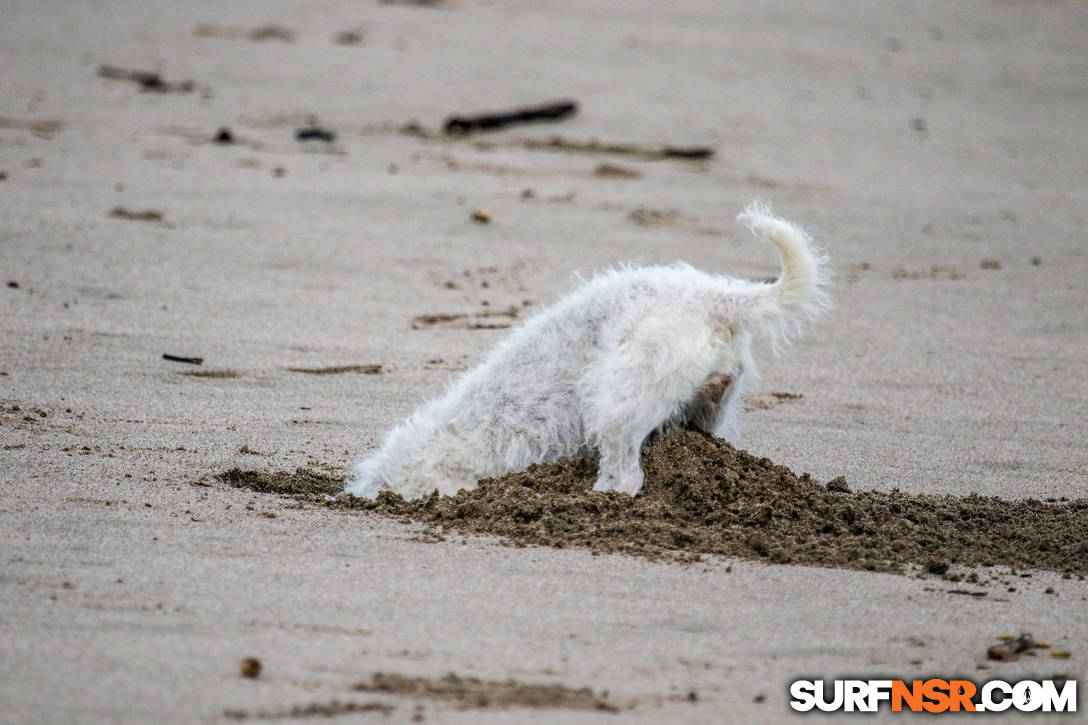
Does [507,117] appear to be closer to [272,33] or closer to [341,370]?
[272,33]

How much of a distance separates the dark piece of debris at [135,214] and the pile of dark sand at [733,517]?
3999 millimetres

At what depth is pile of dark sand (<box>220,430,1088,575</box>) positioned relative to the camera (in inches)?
170

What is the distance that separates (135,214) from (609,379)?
4909 millimetres

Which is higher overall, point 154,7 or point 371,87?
point 154,7

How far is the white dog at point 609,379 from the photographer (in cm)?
453

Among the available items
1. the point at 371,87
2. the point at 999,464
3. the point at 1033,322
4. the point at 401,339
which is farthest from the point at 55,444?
the point at 371,87

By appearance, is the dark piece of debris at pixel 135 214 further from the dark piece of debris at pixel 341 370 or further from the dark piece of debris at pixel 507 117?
the dark piece of debris at pixel 507 117

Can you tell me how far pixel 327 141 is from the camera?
10.3m

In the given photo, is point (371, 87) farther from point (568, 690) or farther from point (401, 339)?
point (568, 690)

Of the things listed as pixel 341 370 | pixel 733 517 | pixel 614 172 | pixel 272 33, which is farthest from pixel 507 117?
pixel 733 517

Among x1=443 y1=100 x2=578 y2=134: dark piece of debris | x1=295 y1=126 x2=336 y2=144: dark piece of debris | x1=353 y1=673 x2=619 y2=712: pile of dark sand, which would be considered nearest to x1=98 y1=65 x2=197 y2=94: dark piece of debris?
x1=295 y1=126 x2=336 y2=144: dark piece of debris

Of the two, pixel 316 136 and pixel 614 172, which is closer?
pixel 614 172

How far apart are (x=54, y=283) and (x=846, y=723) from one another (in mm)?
5520

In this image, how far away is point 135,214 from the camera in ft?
27.6
